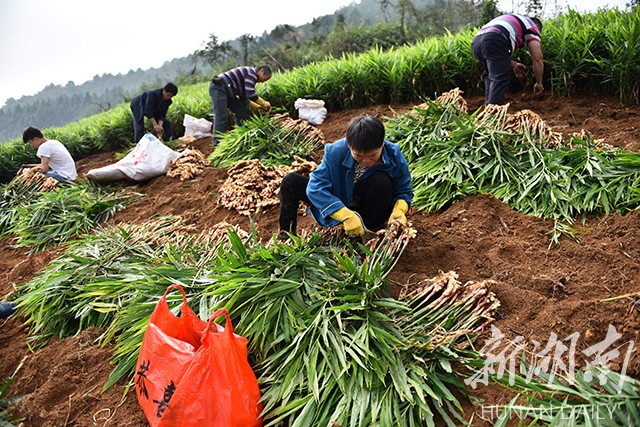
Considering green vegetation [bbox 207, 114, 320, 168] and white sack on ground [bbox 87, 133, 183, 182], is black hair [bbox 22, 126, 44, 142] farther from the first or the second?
green vegetation [bbox 207, 114, 320, 168]

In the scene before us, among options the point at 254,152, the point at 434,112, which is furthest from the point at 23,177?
the point at 434,112

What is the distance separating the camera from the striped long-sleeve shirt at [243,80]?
5.47 metres

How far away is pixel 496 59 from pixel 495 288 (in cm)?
263

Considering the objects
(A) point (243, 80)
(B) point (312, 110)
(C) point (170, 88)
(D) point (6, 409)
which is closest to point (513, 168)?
(B) point (312, 110)

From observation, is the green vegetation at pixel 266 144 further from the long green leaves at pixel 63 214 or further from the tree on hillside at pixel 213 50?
the tree on hillside at pixel 213 50

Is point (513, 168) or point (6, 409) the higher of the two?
point (513, 168)

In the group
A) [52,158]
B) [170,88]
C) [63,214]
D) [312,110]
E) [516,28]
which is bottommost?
[63,214]

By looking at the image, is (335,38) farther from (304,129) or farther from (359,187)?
(359,187)

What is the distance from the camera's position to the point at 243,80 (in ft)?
18.0

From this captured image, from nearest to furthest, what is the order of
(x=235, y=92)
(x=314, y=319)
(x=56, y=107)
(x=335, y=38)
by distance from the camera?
(x=314, y=319), (x=235, y=92), (x=335, y=38), (x=56, y=107)

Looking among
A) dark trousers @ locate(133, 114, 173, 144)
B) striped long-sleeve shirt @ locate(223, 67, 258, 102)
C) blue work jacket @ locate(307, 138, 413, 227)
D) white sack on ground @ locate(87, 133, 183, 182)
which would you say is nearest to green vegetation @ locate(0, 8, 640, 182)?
dark trousers @ locate(133, 114, 173, 144)

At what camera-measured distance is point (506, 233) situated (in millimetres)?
2570

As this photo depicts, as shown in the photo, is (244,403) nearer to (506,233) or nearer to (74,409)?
(74,409)

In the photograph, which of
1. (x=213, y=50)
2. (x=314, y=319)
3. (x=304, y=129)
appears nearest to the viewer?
(x=314, y=319)
